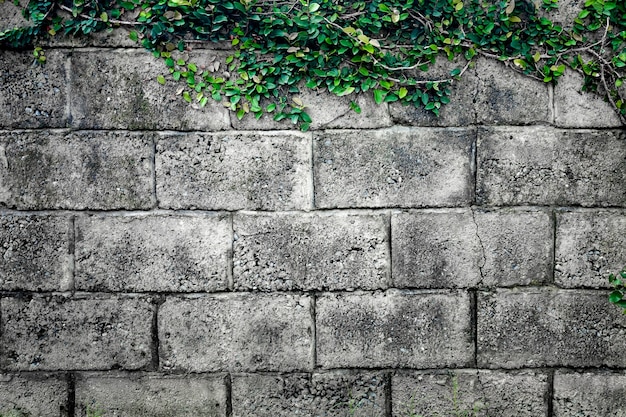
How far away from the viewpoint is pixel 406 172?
2721 mm

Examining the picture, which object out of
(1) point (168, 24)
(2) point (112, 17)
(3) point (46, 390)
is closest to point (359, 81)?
(1) point (168, 24)

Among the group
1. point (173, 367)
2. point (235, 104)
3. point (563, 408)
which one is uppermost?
point (235, 104)

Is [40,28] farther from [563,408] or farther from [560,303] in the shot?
[563,408]

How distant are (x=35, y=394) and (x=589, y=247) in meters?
3.21

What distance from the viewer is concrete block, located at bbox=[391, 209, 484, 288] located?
2.73 m

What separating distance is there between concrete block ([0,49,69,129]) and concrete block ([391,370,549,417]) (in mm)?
2406

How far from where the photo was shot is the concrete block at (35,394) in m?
2.78

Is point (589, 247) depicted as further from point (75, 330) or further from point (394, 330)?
point (75, 330)

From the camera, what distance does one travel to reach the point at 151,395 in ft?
9.12

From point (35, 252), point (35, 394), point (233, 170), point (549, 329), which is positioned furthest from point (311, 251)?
point (35, 394)

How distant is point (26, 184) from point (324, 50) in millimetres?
1792

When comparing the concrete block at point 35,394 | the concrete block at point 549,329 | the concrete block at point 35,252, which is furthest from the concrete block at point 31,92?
the concrete block at point 549,329

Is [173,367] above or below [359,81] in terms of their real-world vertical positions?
below

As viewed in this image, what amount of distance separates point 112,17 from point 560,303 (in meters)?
2.92
